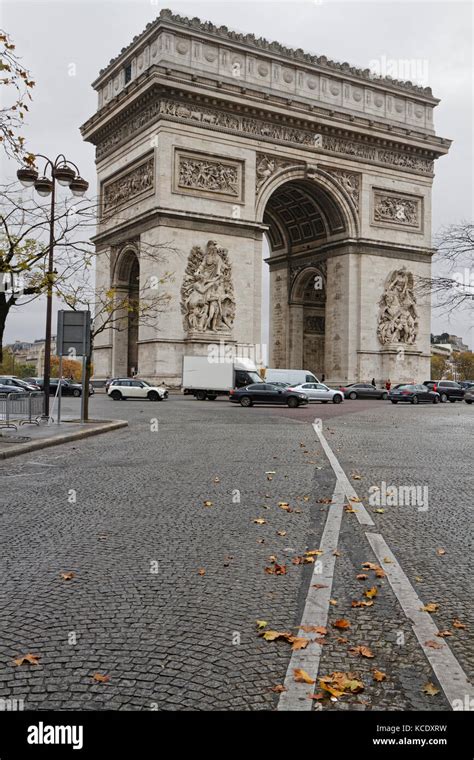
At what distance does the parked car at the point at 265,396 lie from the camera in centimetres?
3347

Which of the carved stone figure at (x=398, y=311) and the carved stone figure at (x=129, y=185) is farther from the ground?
the carved stone figure at (x=129, y=185)

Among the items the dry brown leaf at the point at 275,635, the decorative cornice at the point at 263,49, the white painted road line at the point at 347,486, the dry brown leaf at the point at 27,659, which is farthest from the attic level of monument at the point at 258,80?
the dry brown leaf at the point at 27,659

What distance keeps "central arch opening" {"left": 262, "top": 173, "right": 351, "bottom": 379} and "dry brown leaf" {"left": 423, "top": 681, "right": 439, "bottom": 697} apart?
149ft

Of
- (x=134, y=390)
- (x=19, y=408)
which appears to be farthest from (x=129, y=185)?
(x=19, y=408)

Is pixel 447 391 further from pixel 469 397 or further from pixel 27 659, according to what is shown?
pixel 27 659

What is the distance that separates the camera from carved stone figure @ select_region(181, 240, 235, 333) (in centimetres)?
3934

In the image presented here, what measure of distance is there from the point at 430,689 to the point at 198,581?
1952 mm

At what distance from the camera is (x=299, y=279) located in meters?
52.1

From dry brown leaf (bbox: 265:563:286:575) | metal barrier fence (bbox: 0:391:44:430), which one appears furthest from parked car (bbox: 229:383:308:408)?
dry brown leaf (bbox: 265:563:286:575)

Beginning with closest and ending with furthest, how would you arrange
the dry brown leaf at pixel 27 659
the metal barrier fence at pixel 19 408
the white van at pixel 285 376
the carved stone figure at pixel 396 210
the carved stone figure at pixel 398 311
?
1. the dry brown leaf at pixel 27 659
2. the metal barrier fence at pixel 19 408
3. the white van at pixel 285 376
4. the carved stone figure at pixel 398 311
5. the carved stone figure at pixel 396 210

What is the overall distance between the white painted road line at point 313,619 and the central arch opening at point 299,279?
42.8 m

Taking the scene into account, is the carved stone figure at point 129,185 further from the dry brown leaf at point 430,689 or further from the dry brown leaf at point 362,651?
the dry brown leaf at point 430,689
